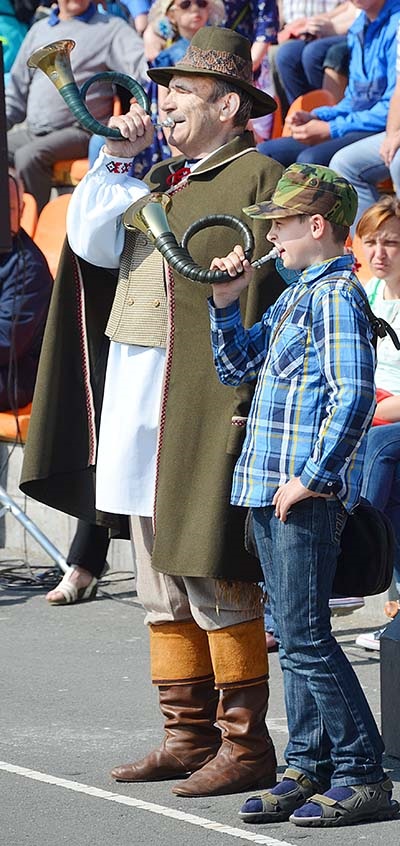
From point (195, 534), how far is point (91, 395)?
585mm

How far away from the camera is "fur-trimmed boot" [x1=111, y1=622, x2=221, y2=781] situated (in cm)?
422

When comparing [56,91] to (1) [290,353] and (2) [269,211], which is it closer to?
(2) [269,211]

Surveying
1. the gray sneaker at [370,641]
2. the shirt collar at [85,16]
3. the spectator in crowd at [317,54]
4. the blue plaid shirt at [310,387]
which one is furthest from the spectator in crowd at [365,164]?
the blue plaid shirt at [310,387]

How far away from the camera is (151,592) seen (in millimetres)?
4246

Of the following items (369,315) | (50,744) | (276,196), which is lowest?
(50,744)

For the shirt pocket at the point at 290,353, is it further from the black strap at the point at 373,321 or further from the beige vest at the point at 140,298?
the beige vest at the point at 140,298

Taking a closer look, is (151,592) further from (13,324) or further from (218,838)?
(13,324)

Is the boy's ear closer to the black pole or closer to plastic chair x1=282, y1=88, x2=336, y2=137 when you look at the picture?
the black pole

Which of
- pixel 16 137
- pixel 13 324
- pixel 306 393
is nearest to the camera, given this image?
pixel 306 393

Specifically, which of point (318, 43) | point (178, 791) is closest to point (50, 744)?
point (178, 791)

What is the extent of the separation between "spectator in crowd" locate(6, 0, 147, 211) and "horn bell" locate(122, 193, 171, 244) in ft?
18.8

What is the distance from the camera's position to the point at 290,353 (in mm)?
3701

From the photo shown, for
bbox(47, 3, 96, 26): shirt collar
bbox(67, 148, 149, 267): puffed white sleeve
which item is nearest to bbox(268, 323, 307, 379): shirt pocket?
bbox(67, 148, 149, 267): puffed white sleeve

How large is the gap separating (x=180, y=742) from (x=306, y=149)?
4579mm
